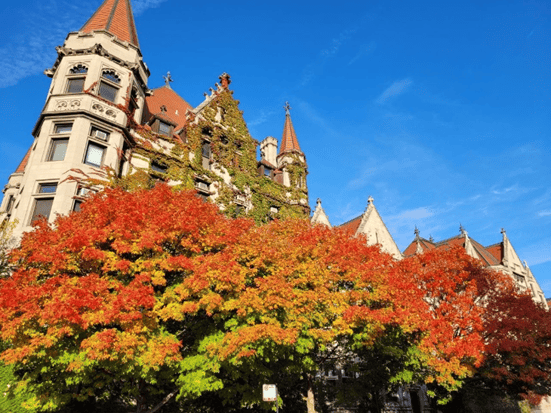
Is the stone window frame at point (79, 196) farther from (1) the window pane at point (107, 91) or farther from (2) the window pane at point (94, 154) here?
(1) the window pane at point (107, 91)

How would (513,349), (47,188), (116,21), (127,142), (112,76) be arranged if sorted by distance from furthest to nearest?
(116,21), (112,76), (127,142), (513,349), (47,188)

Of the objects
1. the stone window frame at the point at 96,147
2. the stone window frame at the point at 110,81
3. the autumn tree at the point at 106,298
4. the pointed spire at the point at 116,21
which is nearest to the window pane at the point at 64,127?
the stone window frame at the point at 96,147

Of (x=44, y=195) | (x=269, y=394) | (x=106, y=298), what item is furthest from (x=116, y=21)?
(x=269, y=394)

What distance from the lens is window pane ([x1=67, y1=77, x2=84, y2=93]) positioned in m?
23.5

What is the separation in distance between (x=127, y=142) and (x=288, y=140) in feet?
58.0

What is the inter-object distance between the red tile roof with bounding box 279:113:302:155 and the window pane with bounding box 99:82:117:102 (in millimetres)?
16942

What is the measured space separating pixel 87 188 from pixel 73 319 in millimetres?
11024

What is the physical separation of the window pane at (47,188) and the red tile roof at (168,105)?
30.9 feet

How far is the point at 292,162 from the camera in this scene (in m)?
35.3

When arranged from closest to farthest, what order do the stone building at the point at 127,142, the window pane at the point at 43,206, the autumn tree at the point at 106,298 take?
the autumn tree at the point at 106,298 < the window pane at the point at 43,206 < the stone building at the point at 127,142

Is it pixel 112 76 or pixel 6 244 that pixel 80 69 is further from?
pixel 6 244

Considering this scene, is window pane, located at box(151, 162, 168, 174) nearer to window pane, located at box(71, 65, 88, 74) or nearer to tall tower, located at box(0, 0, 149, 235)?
tall tower, located at box(0, 0, 149, 235)

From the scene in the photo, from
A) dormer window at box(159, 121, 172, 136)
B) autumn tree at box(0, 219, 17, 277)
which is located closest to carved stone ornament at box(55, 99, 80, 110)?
dormer window at box(159, 121, 172, 136)

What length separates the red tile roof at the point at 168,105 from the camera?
2892 cm
